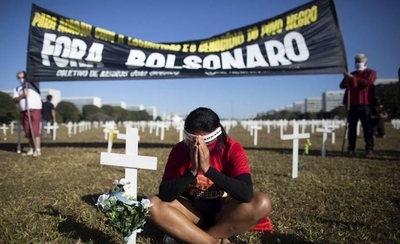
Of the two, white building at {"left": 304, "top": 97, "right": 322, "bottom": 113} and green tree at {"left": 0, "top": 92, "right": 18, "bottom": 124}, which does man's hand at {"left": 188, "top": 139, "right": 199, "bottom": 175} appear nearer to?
green tree at {"left": 0, "top": 92, "right": 18, "bottom": 124}

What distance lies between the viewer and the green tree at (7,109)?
20.7 feet

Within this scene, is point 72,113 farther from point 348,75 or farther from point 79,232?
point 79,232

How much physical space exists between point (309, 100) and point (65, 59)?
171277mm

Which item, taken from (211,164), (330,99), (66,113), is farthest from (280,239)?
(330,99)

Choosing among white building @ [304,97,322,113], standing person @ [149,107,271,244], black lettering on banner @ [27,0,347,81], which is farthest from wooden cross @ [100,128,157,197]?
white building @ [304,97,322,113]

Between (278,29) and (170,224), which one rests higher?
(278,29)

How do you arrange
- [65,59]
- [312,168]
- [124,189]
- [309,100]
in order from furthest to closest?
[309,100], [65,59], [312,168], [124,189]

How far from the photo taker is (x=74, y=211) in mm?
3266

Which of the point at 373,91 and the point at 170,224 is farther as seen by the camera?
the point at 373,91

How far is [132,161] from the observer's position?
7.65 ft

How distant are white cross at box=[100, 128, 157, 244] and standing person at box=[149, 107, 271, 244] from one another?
0.68 feet

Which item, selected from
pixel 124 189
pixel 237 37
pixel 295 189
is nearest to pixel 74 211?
pixel 124 189

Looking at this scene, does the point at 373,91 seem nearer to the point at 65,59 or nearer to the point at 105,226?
the point at 105,226

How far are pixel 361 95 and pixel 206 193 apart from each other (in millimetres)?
6161
